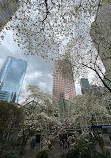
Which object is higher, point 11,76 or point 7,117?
point 11,76

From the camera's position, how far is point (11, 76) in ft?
446

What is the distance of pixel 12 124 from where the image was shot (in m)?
7.56

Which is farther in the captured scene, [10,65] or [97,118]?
[10,65]

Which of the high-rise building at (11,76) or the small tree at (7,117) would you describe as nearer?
the small tree at (7,117)

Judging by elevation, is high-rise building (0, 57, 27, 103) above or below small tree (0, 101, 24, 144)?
above

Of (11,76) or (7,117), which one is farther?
(11,76)

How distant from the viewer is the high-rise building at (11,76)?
122012 millimetres

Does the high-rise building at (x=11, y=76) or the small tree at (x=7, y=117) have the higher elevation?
the high-rise building at (x=11, y=76)

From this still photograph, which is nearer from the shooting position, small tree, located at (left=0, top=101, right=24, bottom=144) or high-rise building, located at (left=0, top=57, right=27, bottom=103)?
small tree, located at (left=0, top=101, right=24, bottom=144)

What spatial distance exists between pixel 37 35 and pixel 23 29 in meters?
1.02

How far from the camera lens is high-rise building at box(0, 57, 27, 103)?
122012 mm

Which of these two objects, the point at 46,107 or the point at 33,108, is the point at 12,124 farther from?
the point at 46,107

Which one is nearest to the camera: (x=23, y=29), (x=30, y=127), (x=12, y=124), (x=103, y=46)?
(x=23, y=29)

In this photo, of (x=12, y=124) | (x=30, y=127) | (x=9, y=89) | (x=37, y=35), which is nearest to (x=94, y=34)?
(x=37, y=35)
